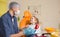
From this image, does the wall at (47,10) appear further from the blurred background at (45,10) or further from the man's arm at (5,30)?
the man's arm at (5,30)

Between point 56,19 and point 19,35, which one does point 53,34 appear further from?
point 56,19

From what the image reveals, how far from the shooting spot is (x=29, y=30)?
1079 mm

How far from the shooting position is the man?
114 centimetres

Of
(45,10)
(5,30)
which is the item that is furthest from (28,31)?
(45,10)

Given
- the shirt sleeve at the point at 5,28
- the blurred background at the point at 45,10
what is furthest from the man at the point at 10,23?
the blurred background at the point at 45,10

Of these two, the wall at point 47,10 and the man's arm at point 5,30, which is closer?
the man's arm at point 5,30

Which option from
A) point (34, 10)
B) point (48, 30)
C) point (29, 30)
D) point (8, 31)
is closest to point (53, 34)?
point (48, 30)

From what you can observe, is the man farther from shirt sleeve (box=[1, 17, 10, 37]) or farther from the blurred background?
Result: the blurred background

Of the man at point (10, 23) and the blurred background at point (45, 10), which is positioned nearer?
the man at point (10, 23)

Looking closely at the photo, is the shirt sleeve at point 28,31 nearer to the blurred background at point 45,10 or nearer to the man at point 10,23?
the man at point 10,23

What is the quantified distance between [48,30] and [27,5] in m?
0.73

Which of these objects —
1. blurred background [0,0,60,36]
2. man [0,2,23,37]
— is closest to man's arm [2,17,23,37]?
man [0,2,23,37]

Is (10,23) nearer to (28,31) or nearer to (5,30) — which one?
(5,30)

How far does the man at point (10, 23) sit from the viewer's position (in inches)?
44.7
